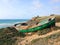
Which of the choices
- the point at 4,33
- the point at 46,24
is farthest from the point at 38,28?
the point at 4,33

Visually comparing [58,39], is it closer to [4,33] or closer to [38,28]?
A: [4,33]

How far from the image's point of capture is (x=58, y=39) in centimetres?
1633

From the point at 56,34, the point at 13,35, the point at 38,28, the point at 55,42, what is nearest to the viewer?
the point at 55,42

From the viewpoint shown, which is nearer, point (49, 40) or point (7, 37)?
point (49, 40)

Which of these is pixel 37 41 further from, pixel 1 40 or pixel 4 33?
pixel 4 33

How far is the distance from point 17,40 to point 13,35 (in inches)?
72.3

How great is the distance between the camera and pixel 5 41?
17.6 meters

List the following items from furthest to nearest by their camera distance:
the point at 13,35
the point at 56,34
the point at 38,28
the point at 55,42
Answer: the point at 38,28, the point at 13,35, the point at 56,34, the point at 55,42

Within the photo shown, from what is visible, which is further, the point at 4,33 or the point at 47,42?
the point at 4,33

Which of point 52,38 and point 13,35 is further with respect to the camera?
point 13,35

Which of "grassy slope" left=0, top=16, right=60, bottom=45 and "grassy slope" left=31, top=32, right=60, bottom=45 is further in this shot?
"grassy slope" left=0, top=16, right=60, bottom=45

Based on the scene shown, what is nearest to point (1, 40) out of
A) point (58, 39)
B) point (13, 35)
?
point (13, 35)

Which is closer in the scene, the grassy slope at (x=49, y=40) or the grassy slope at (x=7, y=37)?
the grassy slope at (x=49, y=40)

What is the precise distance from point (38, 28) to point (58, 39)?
34.3ft
